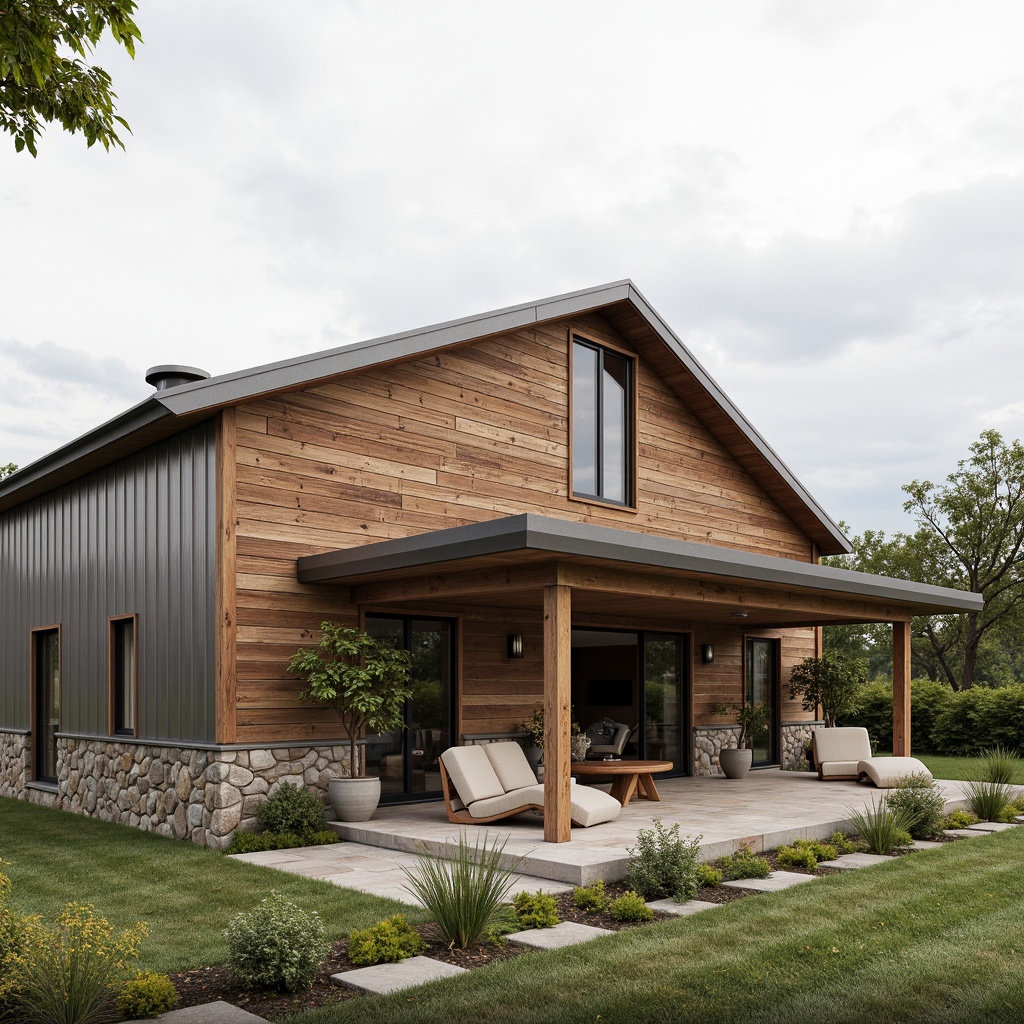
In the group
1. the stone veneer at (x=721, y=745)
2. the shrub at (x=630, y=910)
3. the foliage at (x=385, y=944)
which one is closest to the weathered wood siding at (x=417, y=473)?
the stone veneer at (x=721, y=745)

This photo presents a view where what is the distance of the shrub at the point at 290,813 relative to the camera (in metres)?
9.41

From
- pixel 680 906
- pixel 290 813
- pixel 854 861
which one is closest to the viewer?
pixel 680 906

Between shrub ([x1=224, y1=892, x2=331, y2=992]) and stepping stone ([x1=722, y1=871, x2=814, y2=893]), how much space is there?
3.47m

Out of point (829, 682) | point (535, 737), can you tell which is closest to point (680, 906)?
point (535, 737)

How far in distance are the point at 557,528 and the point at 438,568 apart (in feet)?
5.43

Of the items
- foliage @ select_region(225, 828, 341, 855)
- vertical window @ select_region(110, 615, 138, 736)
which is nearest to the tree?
foliage @ select_region(225, 828, 341, 855)

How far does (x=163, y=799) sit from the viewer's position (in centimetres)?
1030

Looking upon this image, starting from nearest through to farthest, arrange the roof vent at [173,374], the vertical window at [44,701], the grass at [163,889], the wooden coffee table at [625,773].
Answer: the grass at [163,889] → the wooden coffee table at [625,773] → the roof vent at [173,374] → the vertical window at [44,701]

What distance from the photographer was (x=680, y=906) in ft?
22.5

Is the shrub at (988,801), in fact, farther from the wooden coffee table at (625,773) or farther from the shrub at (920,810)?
the wooden coffee table at (625,773)

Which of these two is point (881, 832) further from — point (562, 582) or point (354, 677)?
point (354, 677)

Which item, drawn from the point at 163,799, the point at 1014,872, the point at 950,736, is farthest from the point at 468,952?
the point at 950,736

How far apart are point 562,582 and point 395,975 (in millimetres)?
3937

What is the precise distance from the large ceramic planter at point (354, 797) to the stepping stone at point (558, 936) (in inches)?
153
